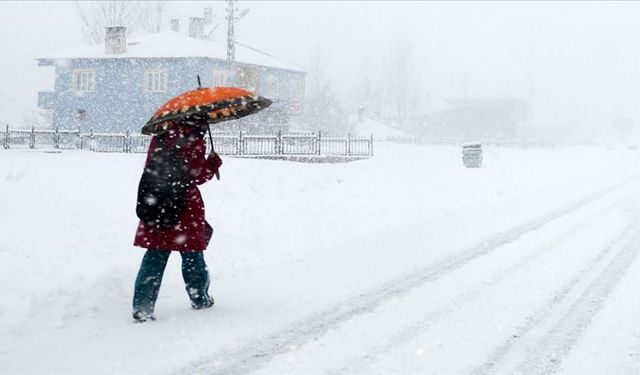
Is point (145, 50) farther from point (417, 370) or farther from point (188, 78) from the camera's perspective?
point (417, 370)

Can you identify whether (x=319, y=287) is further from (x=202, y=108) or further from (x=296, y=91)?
(x=296, y=91)

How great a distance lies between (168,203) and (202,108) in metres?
0.84

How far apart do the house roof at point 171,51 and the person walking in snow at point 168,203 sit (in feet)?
114

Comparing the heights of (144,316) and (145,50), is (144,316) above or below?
below

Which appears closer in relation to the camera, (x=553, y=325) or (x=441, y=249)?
(x=553, y=325)

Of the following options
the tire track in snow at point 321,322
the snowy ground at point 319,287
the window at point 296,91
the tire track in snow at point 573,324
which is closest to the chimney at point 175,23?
the window at point 296,91

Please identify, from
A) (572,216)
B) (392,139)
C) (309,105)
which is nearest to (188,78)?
(309,105)

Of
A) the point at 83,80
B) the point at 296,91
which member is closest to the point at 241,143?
the point at 83,80

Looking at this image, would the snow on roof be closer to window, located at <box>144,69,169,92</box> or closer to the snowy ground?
window, located at <box>144,69,169,92</box>

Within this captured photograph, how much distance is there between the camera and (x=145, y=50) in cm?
4056

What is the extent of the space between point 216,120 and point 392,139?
5744cm

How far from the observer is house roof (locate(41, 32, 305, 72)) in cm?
3928

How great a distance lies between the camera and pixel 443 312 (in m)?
5.31

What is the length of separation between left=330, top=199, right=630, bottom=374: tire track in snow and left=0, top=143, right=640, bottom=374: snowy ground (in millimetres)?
22
